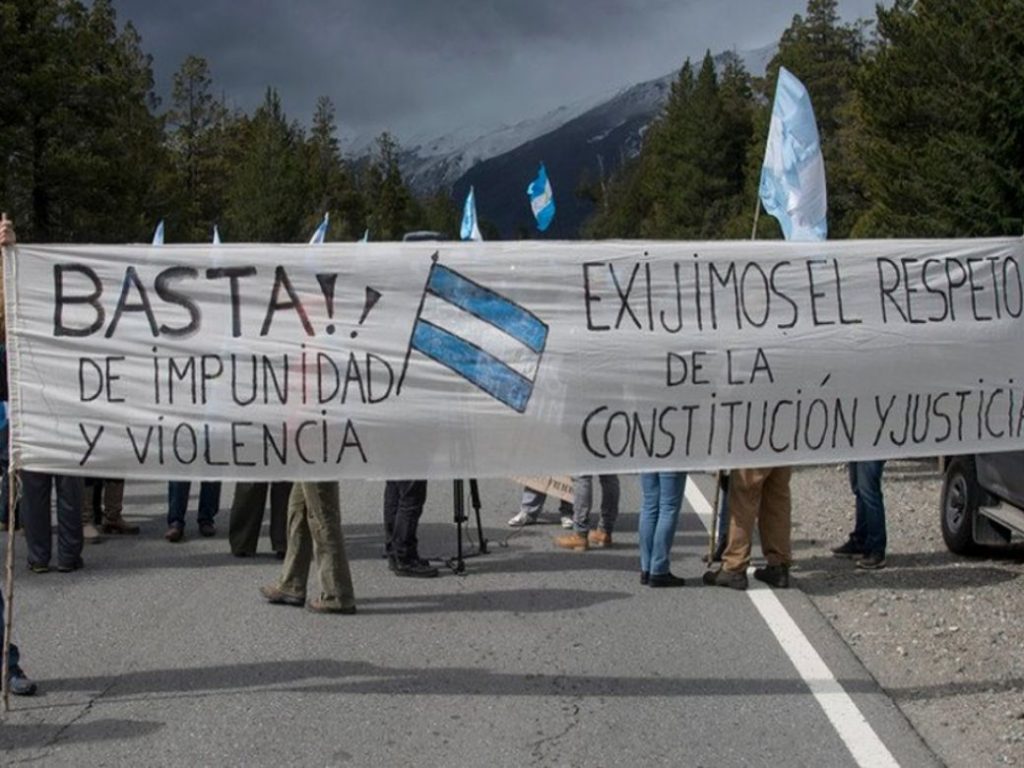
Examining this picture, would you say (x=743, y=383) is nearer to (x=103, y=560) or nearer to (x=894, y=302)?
(x=894, y=302)

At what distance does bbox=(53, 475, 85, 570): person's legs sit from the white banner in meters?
2.99

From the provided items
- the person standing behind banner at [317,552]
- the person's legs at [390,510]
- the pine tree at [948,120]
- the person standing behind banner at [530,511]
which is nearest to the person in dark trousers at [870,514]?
the person standing behind banner at [530,511]

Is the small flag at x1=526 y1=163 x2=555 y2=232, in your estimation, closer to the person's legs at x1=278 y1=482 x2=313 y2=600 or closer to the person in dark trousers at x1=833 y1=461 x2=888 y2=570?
the person in dark trousers at x1=833 y1=461 x2=888 y2=570

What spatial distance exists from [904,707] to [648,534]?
255 centimetres

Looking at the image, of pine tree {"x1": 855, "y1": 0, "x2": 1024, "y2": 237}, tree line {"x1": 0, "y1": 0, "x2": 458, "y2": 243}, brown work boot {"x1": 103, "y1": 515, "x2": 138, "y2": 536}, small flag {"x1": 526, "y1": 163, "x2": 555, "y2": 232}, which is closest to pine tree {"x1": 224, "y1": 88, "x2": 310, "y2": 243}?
tree line {"x1": 0, "y1": 0, "x2": 458, "y2": 243}

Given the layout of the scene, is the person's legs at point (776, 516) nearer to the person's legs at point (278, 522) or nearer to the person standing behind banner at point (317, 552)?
the person standing behind banner at point (317, 552)

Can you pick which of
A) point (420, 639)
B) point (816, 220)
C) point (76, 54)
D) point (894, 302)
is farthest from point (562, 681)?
point (76, 54)

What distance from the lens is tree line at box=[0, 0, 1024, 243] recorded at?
60.3 ft

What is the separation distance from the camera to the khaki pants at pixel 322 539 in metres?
7.71

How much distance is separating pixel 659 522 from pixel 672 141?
6409 cm

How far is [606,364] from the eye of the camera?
641cm

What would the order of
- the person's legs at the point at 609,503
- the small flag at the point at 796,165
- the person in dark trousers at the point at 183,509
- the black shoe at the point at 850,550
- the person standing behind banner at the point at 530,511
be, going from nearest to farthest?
the small flag at the point at 796,165
the black shoe at the point at 850,550
the person's legs at the point at 609,503
the person in dark trousers at the point at 183,509
the person standing behind banner at the point at 530,511

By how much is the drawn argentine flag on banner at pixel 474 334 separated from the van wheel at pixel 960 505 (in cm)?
420

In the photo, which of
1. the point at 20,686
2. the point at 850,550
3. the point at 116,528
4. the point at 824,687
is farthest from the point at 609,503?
the point at 20,686
